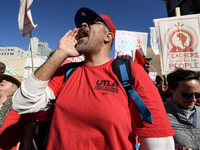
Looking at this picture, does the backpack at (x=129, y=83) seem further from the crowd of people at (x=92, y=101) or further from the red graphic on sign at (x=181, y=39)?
the red graphic on sign at (x=181, y=39)

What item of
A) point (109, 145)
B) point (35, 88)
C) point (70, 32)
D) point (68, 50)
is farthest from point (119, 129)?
point (70, 32)

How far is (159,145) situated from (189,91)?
1294 millimetres

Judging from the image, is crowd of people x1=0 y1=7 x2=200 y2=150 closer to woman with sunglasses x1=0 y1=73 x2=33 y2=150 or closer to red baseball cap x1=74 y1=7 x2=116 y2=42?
red baseball cap x1=74 y1=7 x2=116 y2=42

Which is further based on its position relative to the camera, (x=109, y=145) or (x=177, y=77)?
(x=177, y=77)

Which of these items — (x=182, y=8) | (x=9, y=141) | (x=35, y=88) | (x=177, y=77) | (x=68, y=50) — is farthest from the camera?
(x=182, y=8)

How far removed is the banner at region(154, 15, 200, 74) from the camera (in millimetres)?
3432

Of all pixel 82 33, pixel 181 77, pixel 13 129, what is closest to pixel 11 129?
pixel 13 129

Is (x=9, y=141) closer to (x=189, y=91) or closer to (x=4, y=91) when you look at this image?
(x=4, y=91)

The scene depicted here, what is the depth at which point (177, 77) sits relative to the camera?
1907 millimetres

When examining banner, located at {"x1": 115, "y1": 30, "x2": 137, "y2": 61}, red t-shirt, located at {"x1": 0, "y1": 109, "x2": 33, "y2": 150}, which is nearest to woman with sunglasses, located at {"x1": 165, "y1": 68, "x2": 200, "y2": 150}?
banner, located at {"x1": 115, "y1": 30, "x2": 137, "y2": 61}

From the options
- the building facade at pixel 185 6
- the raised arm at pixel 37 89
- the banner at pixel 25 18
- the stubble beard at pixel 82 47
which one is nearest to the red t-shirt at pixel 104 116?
the raised arm at pixel 37 89

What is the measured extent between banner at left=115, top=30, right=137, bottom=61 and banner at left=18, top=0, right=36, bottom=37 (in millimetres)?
2654

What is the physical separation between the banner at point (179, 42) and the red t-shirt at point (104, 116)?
3.10m

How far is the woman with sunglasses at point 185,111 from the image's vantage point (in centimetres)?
158
